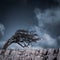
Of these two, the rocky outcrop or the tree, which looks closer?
the rocky outcrop

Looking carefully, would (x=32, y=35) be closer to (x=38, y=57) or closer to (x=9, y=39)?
(x=9, y=39)

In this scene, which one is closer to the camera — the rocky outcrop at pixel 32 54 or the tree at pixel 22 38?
the rocky outcrop at pixel 32 54

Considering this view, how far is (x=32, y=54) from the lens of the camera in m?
1.60

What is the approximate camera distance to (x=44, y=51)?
5.09ft

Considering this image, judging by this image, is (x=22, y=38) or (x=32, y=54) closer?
(x=32, y=54)

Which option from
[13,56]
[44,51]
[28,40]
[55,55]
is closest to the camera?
[55,55]

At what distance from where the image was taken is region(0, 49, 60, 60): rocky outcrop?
4.79 ft

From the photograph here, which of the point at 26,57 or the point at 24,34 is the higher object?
the point at 24,34

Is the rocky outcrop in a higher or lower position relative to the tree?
lower

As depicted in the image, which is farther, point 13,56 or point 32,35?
point 32,35

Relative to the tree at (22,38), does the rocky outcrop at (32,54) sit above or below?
below

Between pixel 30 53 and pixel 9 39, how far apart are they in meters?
0.91

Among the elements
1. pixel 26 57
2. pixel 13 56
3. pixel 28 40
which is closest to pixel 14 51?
pixel 13 56

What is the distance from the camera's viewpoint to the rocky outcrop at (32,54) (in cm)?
146
